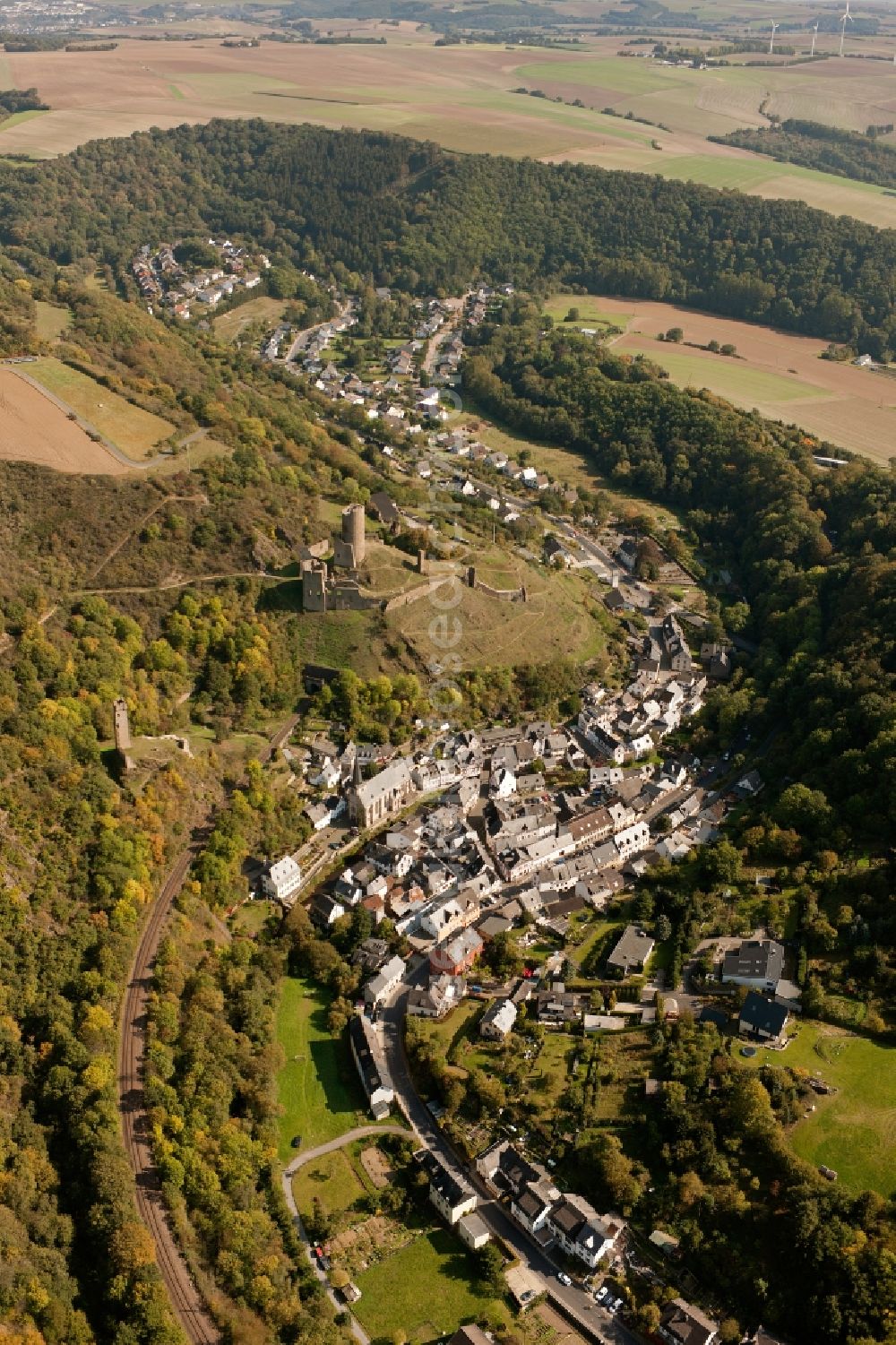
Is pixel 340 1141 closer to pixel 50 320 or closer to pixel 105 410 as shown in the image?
pixel 105 410

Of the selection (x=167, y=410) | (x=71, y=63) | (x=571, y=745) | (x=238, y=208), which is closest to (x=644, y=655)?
(x=571, y=745)

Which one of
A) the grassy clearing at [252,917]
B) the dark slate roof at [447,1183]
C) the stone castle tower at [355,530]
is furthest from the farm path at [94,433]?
the dark slate roof at [447,1183]

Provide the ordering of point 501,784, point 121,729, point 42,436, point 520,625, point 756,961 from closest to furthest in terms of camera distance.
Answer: point 756,961 → point 121,729 → point 501,784 → point 42,436 → point 520,625

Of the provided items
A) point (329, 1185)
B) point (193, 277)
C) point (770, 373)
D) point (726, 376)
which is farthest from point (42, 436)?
point (770, 373)

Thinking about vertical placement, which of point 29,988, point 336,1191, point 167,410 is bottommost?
point 336,1191

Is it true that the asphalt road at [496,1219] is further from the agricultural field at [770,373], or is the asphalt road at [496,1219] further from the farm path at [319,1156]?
the agricultural field at [770,373]

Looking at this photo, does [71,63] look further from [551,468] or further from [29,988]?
[29,988]

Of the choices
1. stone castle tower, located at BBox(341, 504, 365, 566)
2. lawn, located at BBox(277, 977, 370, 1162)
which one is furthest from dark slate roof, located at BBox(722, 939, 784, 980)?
stone castle tower, located at BBox(341, 504, 365, 566)
